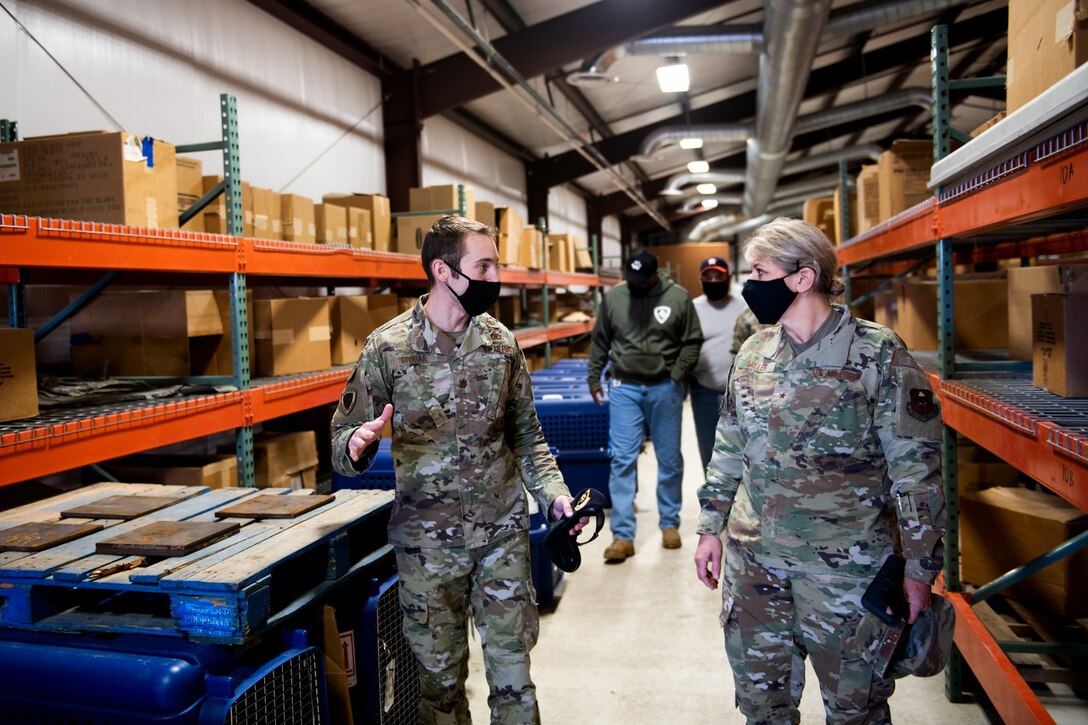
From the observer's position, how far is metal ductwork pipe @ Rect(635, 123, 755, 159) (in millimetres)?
11312

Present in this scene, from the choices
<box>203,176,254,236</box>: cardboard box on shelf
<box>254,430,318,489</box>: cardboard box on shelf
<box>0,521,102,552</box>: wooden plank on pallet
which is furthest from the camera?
<box>254,430,318,489</box>: cardboard box on shelf

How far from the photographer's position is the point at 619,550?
485cm

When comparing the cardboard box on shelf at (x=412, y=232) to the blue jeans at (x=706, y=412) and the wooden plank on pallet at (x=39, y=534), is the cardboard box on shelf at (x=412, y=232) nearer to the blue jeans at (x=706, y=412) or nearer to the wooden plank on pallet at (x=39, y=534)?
the blue jeans at (x=706, y=412)

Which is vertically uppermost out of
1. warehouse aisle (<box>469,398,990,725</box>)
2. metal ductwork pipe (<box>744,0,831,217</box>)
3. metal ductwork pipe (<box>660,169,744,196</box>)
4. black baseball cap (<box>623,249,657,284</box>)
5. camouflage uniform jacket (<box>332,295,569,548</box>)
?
metal ductwork pipe (<box>660,169,744,196</box>)

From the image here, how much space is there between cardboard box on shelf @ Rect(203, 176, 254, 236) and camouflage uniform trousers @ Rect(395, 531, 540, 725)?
2418 mm

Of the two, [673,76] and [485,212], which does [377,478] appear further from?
[673,76]

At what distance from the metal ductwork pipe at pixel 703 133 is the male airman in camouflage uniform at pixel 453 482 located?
9.62 metres

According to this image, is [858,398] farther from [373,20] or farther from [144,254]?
[373,20]

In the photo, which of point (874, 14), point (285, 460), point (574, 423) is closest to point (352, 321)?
point (285, 460)

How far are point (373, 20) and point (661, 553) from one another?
16.3 ft

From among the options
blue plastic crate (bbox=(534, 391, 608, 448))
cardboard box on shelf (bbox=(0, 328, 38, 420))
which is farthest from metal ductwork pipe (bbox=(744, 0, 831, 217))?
cardboard box on shelf (bbox=(0, 328, 38, 420))

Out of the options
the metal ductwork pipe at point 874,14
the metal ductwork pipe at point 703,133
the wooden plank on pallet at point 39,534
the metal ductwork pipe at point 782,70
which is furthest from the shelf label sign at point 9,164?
the metal ductwork pipe at point 703,133

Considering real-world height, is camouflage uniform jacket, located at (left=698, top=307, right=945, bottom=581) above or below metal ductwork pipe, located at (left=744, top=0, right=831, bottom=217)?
below

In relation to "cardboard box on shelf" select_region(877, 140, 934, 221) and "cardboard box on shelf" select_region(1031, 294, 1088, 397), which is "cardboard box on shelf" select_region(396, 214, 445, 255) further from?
"cardboard box on shelf" select_region(1031, 294, 1088, 397)
